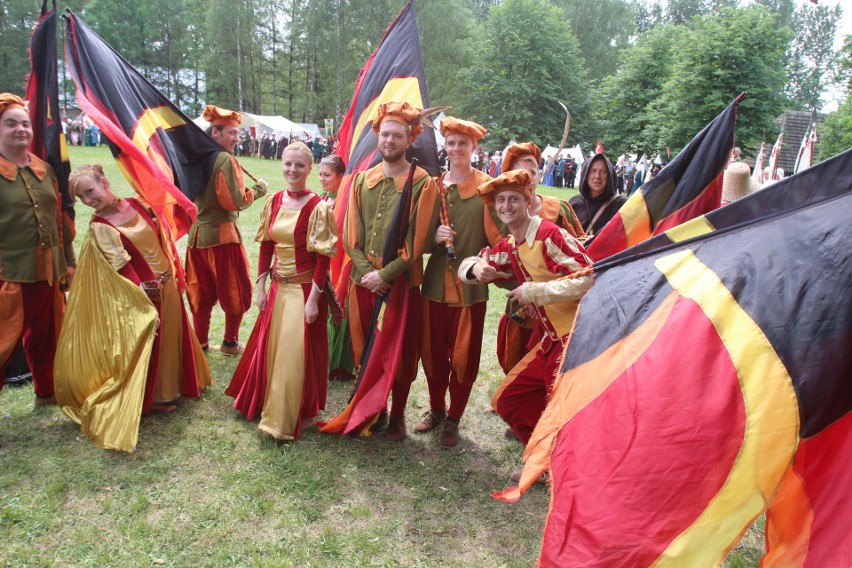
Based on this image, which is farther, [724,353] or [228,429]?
[228,429]

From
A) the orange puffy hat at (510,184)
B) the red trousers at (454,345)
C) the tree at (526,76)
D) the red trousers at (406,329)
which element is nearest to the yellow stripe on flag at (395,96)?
the red trousers at (406,329)

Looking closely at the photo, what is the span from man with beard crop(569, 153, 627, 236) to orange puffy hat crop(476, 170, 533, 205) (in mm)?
1592

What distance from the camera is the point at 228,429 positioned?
13.7 ft

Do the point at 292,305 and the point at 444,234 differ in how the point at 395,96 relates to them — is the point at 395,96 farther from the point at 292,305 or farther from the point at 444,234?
the point at 292,305

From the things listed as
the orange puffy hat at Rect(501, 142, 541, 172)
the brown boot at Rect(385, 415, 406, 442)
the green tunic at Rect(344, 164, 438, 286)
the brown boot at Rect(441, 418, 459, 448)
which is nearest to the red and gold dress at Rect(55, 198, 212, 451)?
the green tunic at Rect(344, 164, 438, 286)

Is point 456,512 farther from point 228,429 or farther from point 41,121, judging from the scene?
point 41,121

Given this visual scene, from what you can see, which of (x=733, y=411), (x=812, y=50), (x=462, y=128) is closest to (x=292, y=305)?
(x=462, y=128)

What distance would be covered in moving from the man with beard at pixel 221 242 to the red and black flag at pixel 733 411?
3.95 m

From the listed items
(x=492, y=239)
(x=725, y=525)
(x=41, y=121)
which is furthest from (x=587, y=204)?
(x=41, y=121)

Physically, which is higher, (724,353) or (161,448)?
(724,353)

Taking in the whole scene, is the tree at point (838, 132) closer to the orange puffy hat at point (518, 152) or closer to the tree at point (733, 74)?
the tree at point (733, 74)

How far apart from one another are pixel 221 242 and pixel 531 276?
3143 mm

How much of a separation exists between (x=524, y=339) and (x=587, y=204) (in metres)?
1.49

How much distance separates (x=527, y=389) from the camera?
11.8 feet
